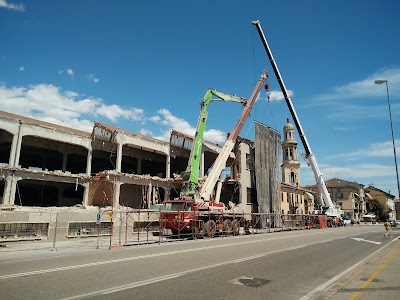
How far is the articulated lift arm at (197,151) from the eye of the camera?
26.6 metres

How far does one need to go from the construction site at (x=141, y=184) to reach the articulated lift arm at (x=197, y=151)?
0.09 m

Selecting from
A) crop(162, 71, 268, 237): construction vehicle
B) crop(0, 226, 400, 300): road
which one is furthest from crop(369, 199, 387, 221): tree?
crop(0, 226, 400, 300): road

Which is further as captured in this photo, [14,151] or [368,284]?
[14,151]

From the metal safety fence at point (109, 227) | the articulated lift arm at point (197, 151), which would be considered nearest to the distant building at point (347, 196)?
the metal safety fence at point (109, 227)

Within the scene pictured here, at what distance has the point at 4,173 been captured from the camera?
1124 inches

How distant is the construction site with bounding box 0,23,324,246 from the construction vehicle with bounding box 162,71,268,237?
0.24ft

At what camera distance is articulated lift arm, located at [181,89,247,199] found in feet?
87.2

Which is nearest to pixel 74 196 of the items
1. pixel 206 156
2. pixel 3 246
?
pixel 206 156

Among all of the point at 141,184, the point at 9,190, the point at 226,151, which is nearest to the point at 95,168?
the point at 141,184

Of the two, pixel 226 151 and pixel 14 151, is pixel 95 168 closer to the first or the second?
pixel 14 151

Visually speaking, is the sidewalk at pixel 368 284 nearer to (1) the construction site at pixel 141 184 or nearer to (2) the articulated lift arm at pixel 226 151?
(1) the construction site at pixel 141 184

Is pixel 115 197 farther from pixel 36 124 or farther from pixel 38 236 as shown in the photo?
pixel 38 236

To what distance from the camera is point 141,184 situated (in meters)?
36.5

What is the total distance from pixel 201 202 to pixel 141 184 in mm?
13459
